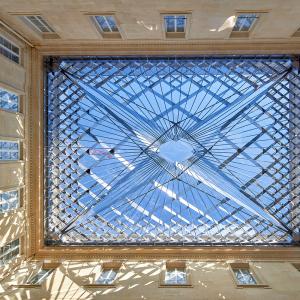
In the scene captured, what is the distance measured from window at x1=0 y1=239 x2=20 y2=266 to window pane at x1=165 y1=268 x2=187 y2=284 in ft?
20.5

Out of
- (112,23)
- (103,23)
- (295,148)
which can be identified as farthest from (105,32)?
(295,148)

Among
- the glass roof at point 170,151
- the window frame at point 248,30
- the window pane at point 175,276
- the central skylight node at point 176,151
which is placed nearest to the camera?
the window frame at point 248,30

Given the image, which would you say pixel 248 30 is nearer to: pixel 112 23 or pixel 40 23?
pixel 112 23

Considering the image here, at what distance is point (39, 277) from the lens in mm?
15016

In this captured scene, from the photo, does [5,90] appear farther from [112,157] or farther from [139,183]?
[139,183]

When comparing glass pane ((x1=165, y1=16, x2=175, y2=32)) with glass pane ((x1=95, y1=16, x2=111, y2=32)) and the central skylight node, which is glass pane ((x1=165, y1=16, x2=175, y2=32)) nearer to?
glass pane ((x1=95, y1=16, x2=111, y2=32))

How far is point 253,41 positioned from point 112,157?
8.91 metres

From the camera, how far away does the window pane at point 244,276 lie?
14.0 metres

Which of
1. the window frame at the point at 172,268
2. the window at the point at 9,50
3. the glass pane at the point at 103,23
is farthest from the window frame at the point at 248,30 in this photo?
the window frame at the point at 172,268

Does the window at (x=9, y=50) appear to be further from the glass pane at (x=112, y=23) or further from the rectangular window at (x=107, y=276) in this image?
the rectangular window at (x=107, y=276)

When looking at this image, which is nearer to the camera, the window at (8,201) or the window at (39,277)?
the window at (8,201)

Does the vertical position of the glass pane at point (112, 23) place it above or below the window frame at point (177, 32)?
above

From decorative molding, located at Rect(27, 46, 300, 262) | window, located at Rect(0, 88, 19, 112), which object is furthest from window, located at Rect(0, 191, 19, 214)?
window, located at Rect(0, 88, 19, 112)

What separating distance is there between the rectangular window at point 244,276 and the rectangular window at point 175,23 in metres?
9.95
